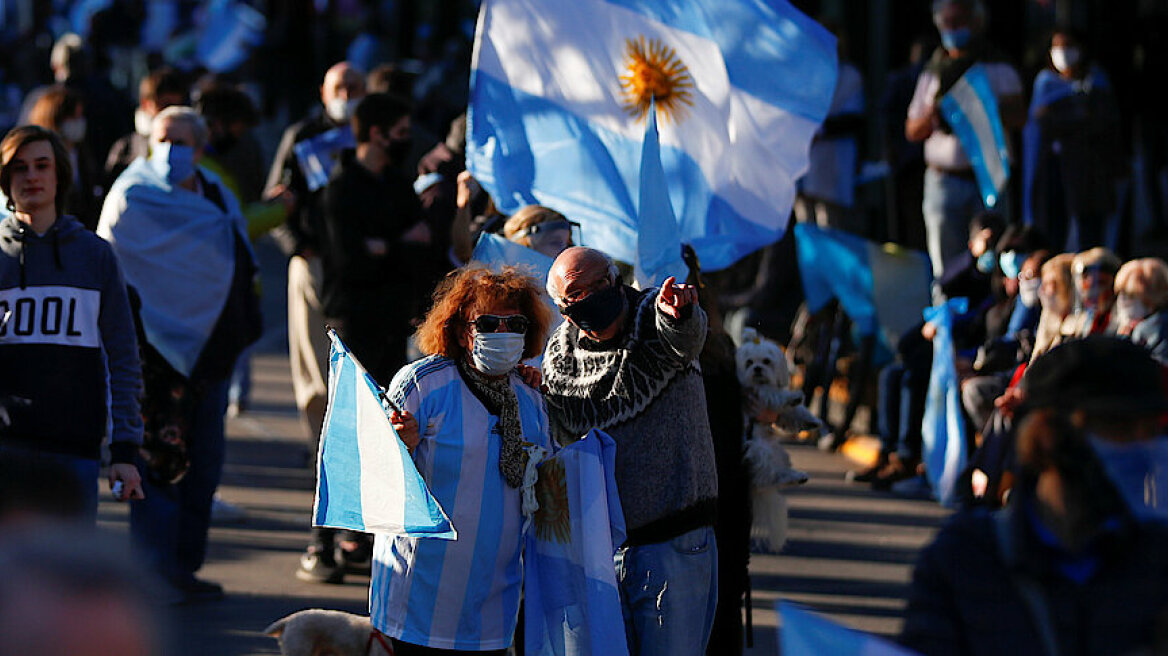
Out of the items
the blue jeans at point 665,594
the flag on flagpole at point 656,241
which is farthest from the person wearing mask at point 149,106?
the blue jeans at point 665,594

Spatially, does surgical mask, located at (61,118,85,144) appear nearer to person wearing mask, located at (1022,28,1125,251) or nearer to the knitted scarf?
the knitted scarf

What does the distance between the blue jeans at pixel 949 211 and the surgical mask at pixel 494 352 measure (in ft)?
23.4

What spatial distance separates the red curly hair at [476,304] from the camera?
5457mm

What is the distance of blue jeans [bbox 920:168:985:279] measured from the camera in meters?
12.1

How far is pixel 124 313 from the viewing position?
6441 millimetres

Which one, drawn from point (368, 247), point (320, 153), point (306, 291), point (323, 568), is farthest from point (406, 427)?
point (320, 153)

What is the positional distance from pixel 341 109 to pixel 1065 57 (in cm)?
520

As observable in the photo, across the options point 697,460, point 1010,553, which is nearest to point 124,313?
point 697,460

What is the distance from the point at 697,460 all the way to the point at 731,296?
→ 759 cm

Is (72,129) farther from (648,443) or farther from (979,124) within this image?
(979,124)

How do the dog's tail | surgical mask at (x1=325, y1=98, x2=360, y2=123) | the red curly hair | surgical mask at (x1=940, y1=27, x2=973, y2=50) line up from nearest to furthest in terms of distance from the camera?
the red curly hair → the dog's tail → surgical mask at (x1=325, y1=98, x2=360, y2=123) → surgical mask at (x1=940, y1=27, x2=973, y2=50)

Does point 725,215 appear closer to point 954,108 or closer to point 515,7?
point 515,7

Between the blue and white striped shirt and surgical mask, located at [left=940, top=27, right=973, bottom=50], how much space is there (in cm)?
734

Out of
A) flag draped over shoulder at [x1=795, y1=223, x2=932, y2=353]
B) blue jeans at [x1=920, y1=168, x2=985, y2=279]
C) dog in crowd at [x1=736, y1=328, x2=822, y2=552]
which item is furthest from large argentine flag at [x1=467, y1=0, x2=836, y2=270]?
blue jeans at [x1=920, y1=168, x2=985, y2=279]
